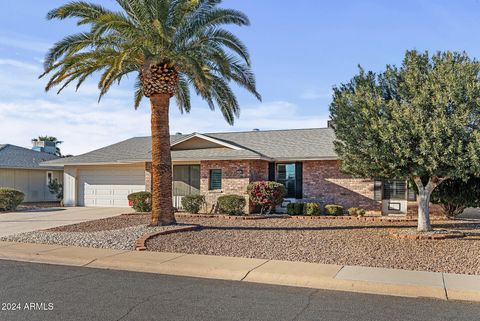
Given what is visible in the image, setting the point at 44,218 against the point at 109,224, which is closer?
the point at 109,224

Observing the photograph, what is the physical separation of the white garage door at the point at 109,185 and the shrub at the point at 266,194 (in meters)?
7.41

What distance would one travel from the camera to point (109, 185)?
82.6 feet

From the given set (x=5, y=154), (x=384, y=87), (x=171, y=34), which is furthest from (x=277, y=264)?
(x=5, y=154)

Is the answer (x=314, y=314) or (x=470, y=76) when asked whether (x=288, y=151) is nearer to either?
(x=470, y=76)

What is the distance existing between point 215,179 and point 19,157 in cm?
1689

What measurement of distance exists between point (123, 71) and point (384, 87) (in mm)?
8860

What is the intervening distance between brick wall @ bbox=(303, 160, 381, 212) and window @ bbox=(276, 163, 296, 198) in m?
0.58

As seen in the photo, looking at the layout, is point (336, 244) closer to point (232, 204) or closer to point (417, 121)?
point (417, 121)

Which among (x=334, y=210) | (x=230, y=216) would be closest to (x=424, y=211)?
(x=334, y=210)

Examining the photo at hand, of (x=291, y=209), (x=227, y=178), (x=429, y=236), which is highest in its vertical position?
(x=227, y=178)

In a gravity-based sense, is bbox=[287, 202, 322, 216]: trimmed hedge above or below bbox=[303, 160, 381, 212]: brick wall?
below

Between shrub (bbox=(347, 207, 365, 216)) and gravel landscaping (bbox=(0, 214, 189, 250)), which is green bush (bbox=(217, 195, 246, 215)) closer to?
gravel landscaping (bbox=(0, 214, 189, 250))

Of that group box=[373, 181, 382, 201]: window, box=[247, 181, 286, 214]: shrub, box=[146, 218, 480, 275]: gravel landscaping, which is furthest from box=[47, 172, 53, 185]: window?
box=[373, 181, 382, 201]: window

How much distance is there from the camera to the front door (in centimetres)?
2230
